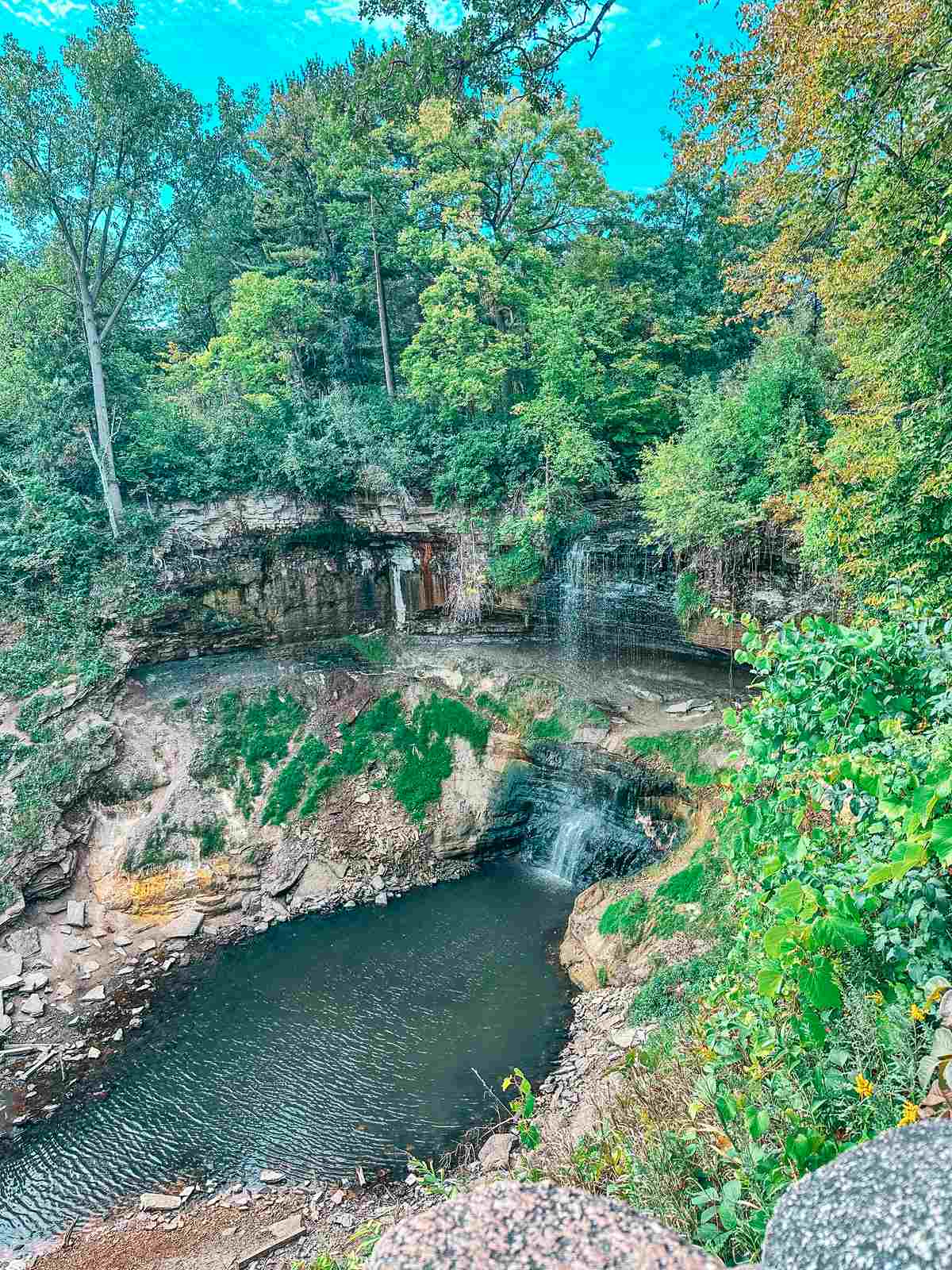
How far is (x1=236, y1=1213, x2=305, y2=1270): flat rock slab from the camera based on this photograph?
713 cm

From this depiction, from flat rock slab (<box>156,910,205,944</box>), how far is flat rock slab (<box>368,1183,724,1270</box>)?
12643 millimetres

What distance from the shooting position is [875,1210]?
1.84 meters

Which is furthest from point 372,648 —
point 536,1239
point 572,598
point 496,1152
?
point 536,1239

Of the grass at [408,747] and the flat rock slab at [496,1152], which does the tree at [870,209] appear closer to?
the flat rock slab at [496,1152]

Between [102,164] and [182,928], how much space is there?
1768 centimetres

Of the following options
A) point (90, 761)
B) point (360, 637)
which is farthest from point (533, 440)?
point (90, 761)

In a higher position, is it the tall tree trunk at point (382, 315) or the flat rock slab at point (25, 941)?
the tall tree trunk at point (382, 315)

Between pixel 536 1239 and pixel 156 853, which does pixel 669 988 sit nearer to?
pixel 536 1239

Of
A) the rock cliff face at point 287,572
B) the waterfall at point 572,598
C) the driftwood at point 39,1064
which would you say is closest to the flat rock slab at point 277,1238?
the driftwood at point 39,1064

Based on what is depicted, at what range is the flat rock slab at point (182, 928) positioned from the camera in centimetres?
1270

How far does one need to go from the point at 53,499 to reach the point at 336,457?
710cm

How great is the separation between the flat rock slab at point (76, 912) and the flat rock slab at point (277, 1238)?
7333mm

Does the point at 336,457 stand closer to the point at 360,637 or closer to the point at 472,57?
the point at 360,637

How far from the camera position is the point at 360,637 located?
59.7 ft
